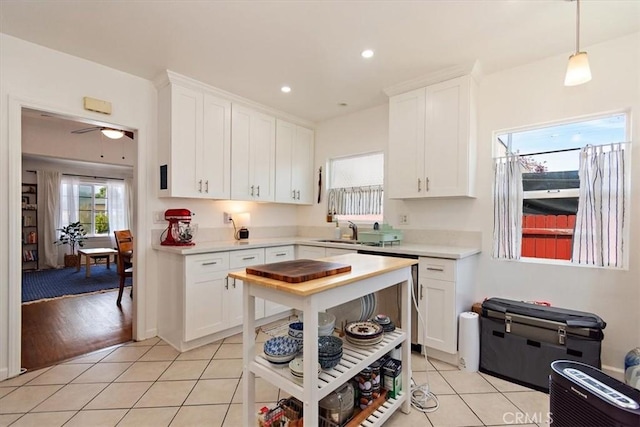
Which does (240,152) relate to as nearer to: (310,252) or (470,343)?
(310,252)

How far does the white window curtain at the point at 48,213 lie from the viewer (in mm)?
6777

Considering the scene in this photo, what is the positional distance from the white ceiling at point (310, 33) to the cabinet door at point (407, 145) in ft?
0.85

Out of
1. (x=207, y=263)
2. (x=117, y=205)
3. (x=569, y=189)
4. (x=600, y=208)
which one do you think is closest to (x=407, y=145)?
(x=569, y=189)

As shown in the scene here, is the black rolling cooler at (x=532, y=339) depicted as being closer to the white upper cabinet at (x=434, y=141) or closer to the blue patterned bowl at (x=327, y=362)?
the white upper cabinet at (x=434, y=141)

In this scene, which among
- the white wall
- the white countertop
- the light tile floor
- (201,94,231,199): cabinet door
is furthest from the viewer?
(201,94,231,199): cabinet door

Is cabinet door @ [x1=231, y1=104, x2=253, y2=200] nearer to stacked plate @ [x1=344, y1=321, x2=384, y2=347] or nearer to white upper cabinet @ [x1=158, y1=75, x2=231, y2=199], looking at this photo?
white upper cabinet @ [x1=158, y1=75, x2=231, y2=199]

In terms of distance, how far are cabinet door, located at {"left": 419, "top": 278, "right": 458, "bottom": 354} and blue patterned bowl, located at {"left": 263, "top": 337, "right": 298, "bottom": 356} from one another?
137 centimetres

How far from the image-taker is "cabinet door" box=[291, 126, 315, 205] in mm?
4125

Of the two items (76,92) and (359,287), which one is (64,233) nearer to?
(76,92)

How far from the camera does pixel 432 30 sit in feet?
7.07

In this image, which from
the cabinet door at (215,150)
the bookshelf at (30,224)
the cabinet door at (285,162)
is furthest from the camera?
the bookshelf at (30,224)

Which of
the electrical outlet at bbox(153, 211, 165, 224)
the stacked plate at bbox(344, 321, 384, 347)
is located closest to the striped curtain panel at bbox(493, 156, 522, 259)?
the stacked plate at bbox(344, 321, 384, 347)

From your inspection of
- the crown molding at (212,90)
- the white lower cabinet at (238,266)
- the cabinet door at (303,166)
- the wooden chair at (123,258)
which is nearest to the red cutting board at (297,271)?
the white lower cabinet at (238,266)

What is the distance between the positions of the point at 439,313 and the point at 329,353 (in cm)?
143
